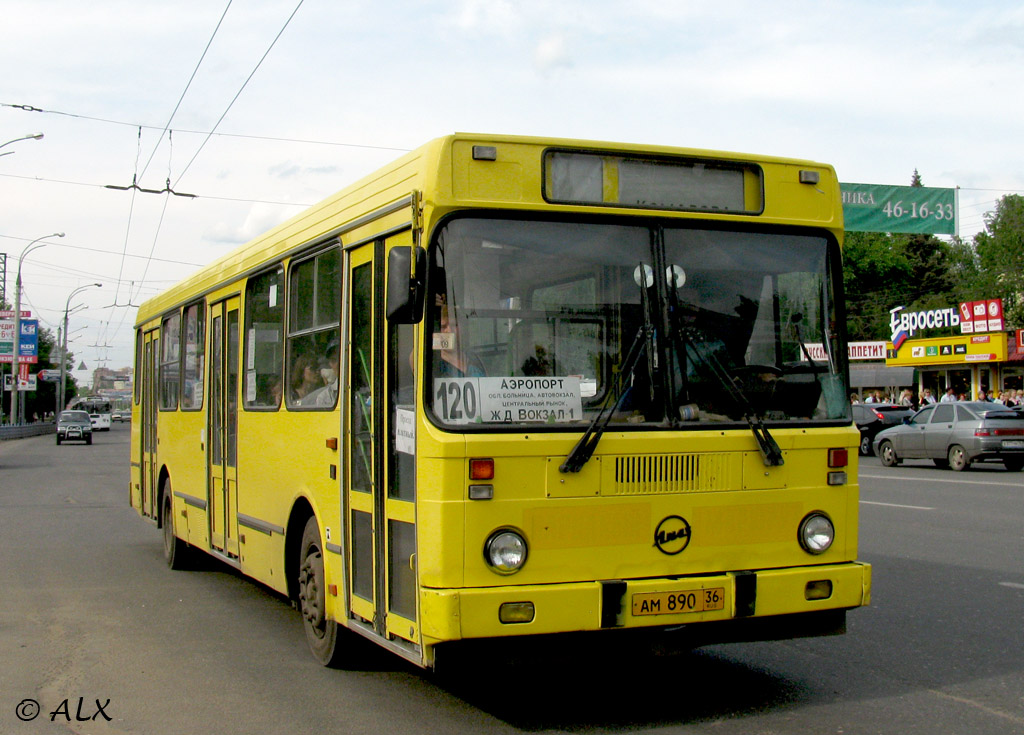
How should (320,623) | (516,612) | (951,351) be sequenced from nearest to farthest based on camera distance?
(516,612) < (320,623) < (951,351)

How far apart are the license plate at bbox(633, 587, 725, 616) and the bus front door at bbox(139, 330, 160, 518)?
815cm

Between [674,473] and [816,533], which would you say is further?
[816,533]

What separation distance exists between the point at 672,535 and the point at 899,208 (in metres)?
23.7

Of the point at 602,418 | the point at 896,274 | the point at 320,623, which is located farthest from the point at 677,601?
the point at 896,274

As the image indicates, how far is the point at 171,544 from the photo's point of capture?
11.3 metres

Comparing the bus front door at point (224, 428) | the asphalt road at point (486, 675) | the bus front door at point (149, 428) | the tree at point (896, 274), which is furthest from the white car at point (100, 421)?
the bus front door at point (224, 428)

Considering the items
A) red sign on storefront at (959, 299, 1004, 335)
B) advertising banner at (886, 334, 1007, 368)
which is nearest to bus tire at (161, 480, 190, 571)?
advertising banner at (886, 334, 1007, 368)

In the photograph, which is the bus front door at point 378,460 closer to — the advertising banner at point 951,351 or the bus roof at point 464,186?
the bus roof at point 464,186

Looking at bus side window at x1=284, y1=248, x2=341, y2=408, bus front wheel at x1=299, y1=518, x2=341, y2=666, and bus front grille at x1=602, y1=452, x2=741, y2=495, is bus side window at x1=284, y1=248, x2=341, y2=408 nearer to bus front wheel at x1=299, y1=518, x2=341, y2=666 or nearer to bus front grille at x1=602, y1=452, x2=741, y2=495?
bus front wheel at x1=299, y1=518, x2=341, y2=666

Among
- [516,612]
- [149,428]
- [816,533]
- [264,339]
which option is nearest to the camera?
[516,612]

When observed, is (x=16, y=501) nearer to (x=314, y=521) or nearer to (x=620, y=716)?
(x=314, y=521)

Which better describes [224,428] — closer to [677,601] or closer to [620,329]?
[620,329]

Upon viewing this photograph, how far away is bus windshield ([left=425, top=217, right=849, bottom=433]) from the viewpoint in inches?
205

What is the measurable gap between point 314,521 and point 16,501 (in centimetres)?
1409
